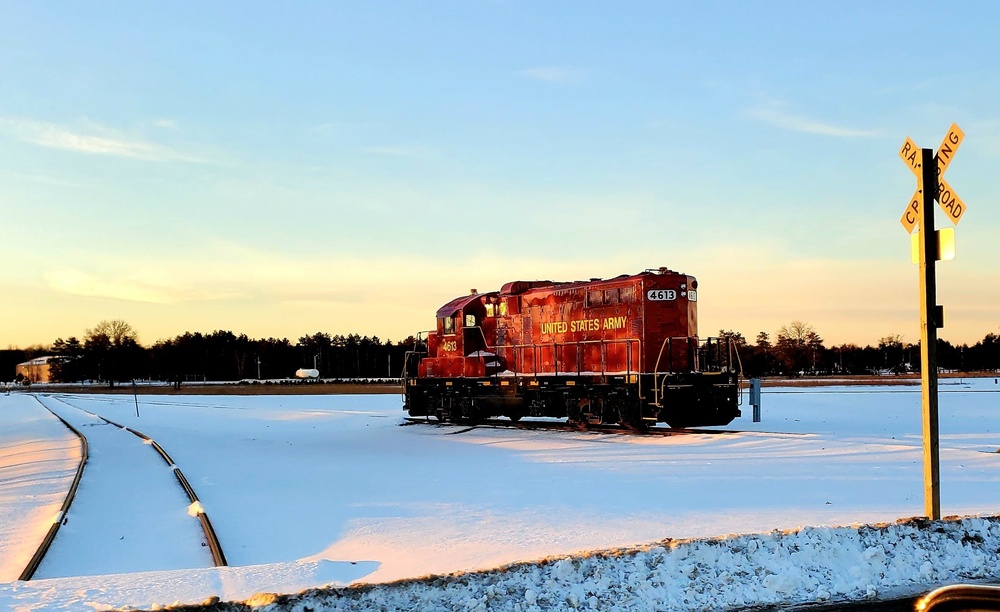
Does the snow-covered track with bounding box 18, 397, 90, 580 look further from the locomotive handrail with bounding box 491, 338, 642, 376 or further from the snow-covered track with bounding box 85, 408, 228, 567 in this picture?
the locomotive handrail with bounding box 491, 338, 642, 376

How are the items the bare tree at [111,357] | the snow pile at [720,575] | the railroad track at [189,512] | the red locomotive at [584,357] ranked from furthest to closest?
the bare tree at [111,357]
the red locomotive at [584,357]
the railroad track at [189,512]
the snow pile at [720,575]

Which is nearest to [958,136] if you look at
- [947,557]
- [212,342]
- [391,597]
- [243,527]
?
[947,557]

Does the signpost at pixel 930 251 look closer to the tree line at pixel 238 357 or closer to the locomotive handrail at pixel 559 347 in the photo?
the locomotive handrail at pixel 559 347

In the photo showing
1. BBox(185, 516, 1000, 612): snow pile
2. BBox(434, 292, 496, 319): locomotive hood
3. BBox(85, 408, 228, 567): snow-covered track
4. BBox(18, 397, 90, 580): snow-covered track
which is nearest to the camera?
BBox(185, 516, 1000, 612): snow pile

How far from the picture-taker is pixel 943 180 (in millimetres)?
9617

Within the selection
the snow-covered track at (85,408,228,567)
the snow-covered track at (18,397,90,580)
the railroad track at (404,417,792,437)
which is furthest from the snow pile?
the railroad track at (404,417,792,437)

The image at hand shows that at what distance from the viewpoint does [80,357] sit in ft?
427

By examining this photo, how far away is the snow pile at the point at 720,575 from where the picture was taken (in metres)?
6.96

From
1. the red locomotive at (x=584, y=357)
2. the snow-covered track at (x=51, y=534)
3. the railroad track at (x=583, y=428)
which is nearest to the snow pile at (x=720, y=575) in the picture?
the snow-covered track at (x=51, y=534)

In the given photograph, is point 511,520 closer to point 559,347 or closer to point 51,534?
point 51,534

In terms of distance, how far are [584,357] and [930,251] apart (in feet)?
54.0

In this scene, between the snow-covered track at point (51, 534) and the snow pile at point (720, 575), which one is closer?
the snow pile at point (720, 575)

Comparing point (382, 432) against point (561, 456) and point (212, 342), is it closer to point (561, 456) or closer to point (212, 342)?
point (561, 456)

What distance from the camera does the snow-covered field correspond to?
24.5ft
